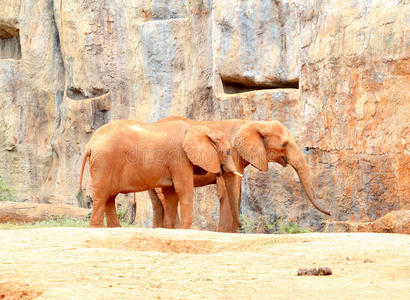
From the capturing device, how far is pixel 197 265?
607 cm

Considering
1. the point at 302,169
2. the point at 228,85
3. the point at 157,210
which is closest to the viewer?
the point at 302,169

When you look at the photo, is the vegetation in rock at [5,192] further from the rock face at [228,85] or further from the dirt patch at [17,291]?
the dirt patch at [17,291]

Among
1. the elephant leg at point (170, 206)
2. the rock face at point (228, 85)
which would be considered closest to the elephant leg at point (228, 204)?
the elephant leg at point (170, 206)

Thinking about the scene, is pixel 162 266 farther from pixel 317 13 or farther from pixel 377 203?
pixel 317 13

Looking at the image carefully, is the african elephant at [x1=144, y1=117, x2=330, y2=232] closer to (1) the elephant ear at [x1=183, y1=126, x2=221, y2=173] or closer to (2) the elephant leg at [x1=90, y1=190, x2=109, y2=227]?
(1) the elephant ear at [x1=183, y1=126, x2=221, y2=173]

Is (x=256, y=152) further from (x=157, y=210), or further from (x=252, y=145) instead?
(x=157, y=210)

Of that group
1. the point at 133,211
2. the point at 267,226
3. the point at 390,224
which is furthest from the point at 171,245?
the point at 133,211

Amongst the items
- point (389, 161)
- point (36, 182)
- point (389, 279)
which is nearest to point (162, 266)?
point (389, 279)

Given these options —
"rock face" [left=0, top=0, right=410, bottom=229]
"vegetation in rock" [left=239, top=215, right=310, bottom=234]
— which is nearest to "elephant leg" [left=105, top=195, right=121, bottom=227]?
"vegetation in rock" [left=239, top=215, right=310, bottom=234]

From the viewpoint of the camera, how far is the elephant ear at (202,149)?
1124cm

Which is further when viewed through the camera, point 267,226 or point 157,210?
point 157,210

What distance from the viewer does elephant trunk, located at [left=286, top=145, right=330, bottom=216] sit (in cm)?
1126

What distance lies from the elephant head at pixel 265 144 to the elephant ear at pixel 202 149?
0.55 metres

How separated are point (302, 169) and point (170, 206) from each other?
6.73 feet
